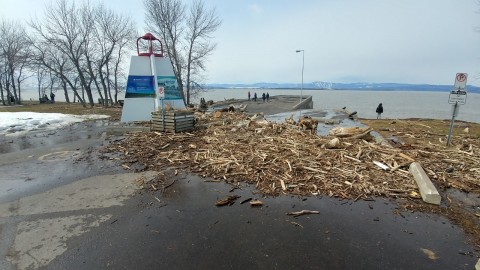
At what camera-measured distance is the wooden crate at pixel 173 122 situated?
1254 cm

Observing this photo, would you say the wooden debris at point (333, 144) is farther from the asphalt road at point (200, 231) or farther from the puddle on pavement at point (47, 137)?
the puddle on pavement at point (47, 137)

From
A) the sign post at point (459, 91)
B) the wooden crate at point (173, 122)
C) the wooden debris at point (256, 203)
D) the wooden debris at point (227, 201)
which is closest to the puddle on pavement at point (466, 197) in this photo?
the wooden debris at point (256, 203)

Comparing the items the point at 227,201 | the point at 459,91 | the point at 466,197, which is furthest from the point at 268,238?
the point at 459,91

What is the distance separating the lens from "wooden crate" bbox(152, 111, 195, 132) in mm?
12539

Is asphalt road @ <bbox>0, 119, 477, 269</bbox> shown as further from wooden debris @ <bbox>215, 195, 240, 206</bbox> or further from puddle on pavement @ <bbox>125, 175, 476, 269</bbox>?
wooden debris @ <bbox>215, 195, 240, 206</bbox>

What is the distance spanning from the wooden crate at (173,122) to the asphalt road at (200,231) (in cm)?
574

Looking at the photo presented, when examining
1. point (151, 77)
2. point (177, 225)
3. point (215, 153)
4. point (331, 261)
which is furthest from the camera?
point (151, 77)

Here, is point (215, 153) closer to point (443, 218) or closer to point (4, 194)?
point (4, 194)

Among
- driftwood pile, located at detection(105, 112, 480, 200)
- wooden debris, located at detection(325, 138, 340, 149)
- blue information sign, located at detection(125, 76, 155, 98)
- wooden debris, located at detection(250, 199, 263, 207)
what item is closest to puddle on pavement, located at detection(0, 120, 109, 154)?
blue information sign, located at detection(125, 76, 155, 98)

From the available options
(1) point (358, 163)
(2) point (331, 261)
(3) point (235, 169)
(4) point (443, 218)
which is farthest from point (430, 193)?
(3) point (235, 169)

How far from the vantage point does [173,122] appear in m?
12.5

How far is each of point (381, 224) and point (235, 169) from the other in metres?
4.02

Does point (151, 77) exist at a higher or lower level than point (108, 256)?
higher

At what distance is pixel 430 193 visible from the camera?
18.6 feet
